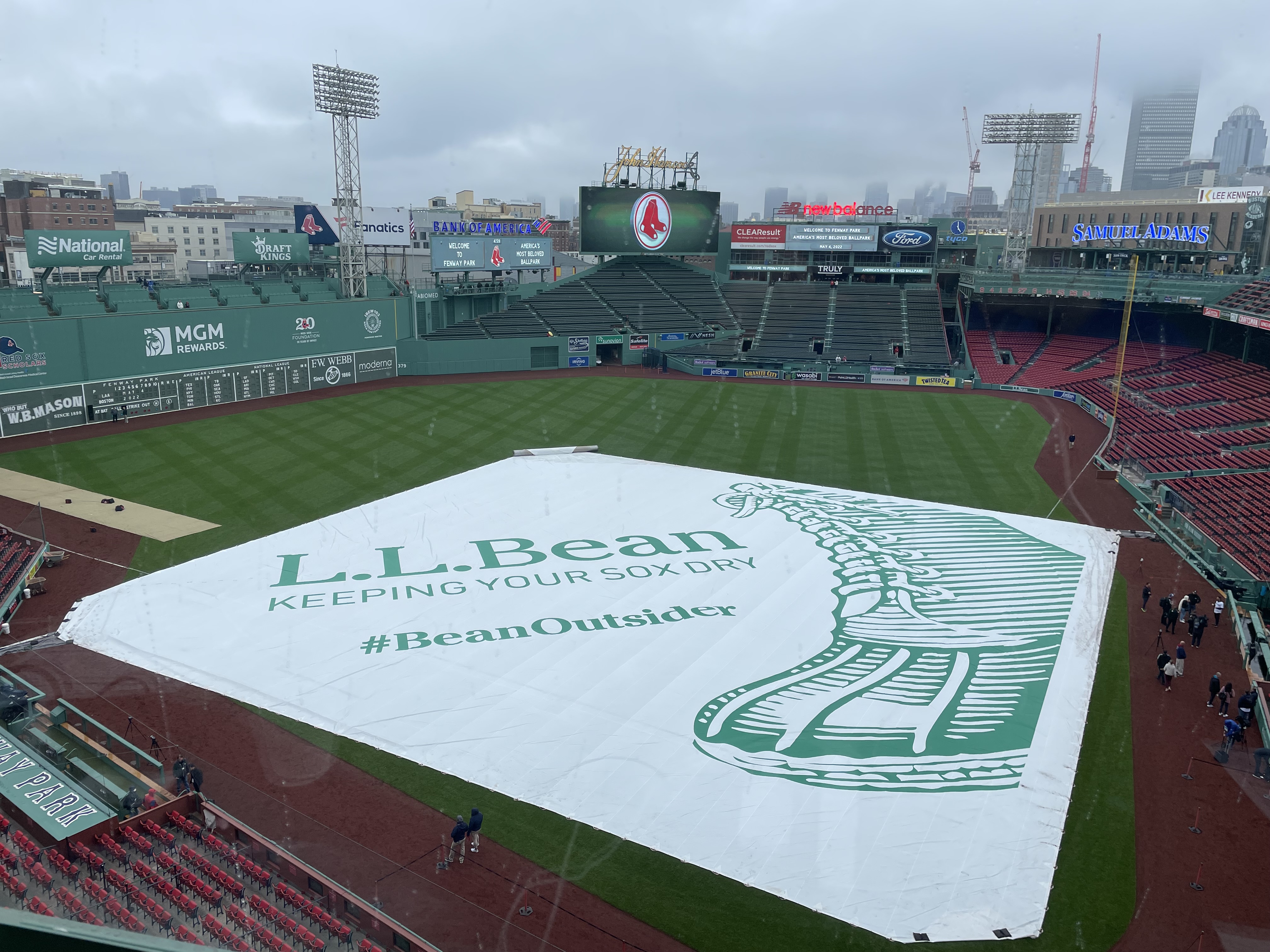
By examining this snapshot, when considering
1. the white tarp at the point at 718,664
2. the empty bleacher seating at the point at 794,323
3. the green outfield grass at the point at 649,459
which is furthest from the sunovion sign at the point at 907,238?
the white tarp at the point at 718,664

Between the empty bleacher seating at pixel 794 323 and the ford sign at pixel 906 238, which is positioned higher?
the ford sign at pixel 906 238

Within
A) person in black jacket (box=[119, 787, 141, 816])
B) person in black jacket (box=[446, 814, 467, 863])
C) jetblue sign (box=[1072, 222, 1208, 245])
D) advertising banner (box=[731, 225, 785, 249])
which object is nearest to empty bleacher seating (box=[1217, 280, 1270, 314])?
jetblue sign (box=[1072, 222, 1208, 245])

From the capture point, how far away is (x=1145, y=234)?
57.3 metres

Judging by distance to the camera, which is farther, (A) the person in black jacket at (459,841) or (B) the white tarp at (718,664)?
(B) the white tarp at (718,664)

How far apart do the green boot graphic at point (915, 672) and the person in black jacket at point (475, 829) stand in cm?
463

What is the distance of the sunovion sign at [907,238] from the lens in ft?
222

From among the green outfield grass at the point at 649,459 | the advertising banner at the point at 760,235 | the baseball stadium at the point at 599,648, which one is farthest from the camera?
the advertising banner at the point at 760,235

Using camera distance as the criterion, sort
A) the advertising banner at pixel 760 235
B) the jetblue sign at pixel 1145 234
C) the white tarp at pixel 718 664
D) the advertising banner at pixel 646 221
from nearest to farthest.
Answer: the white tarp at pixel 718 664
the jetblue sign at pixel 1145 234
the advertising banner at pixel 646 221
the advertising banner at pixel 760 235

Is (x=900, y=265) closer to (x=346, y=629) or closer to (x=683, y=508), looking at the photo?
(x=683, y=508)

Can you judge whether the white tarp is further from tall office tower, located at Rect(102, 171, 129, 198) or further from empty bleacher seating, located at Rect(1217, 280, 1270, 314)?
tall office tower, located at Rect(102, 171, 129, 198)

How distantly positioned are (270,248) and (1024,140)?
178 ft

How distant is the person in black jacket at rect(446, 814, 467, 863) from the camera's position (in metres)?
14.1

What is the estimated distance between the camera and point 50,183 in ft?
369

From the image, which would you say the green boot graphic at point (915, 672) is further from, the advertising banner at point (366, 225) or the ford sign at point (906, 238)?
the ford sign at point (906, 238)
